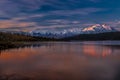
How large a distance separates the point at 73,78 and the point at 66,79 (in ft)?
3.58

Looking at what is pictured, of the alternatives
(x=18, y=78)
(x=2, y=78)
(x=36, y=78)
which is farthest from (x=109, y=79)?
(x=2, y=78)

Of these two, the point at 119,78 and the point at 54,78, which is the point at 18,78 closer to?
the point at 54,78

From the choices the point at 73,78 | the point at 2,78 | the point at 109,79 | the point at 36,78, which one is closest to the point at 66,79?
the point at 73,78

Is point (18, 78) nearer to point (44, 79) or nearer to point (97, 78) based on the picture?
point (44, 79)

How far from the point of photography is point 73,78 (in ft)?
73.7

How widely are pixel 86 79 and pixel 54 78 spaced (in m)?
3.51

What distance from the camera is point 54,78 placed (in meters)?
22.1

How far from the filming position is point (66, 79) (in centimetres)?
2173

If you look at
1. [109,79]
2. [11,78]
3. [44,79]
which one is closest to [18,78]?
[11,78]

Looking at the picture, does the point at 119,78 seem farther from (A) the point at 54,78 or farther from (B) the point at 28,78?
(B) the point at 28,78

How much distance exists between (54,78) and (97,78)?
483 centimetres

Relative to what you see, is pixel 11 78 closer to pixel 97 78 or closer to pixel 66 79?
pixel 66 79

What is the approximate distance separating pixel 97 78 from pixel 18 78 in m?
8.72

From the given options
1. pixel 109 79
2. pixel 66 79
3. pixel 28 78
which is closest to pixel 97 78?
pixel 109 79
